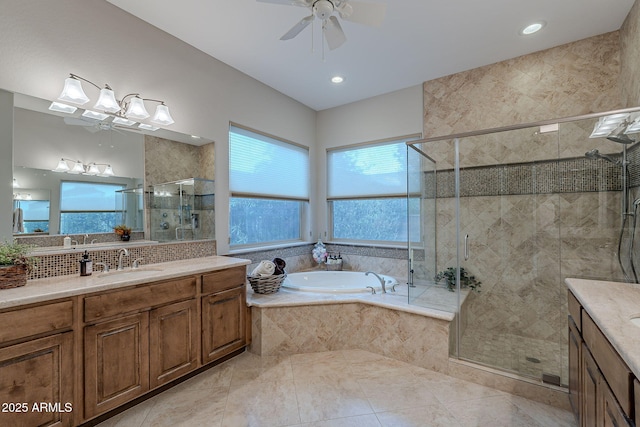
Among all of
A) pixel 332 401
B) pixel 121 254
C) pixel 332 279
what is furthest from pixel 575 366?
pixel 121 254

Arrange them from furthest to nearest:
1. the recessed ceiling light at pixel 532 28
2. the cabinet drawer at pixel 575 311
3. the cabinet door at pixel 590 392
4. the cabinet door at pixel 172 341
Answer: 1. the recessed ceiling light at pixel 532 28
2. the cabinet door at pixel 172 341
3. the cabinet drawer at pixel 575 311
4. the cabinet door at pixel 590 392

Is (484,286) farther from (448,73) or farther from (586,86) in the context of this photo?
(448,73)

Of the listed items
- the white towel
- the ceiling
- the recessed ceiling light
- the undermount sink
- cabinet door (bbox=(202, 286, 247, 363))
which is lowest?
cabinet door (bbox=(202, 286, 247, 363))

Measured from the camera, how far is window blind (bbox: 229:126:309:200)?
3.28 m

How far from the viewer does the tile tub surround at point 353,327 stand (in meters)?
2.35

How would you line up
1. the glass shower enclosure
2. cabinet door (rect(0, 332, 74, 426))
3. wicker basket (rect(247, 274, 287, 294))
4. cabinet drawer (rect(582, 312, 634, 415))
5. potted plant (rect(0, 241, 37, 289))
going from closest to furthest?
cabinet drawer (rect(582, 312, 634, 415)) → cabinet door (rect(0, 332, 74, 426)) → potted plant (rect(0, 241, 37, 289)) → the glass shower enclosure → wicker basket (rect(247, 274, 287, 294))

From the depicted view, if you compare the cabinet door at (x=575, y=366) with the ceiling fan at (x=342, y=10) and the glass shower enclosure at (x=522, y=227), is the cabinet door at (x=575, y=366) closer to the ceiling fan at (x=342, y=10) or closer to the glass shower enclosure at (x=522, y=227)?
the glass shower enclosure at (x=522, y=227)

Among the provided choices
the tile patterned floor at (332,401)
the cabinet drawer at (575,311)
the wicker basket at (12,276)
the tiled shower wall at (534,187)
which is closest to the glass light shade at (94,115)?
the wicker basket at (12,276)

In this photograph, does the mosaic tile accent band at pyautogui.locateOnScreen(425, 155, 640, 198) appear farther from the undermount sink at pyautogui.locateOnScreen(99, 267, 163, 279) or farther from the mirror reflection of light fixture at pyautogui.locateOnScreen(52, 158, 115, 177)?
the mirror reflection of light fixture at pyautogui.locateOnScreen(52, 158, 115, 177)

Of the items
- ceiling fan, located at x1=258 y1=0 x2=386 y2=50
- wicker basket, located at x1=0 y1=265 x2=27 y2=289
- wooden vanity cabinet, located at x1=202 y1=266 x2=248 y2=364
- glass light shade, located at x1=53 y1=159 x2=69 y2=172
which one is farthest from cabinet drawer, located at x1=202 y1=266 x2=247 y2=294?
ceiling fan, located at x1=258 y1=0 x2=386 y2=50

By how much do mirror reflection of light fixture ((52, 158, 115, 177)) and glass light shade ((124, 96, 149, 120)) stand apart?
1.51 feet

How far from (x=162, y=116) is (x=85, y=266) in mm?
1364

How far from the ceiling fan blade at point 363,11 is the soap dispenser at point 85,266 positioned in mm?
2462

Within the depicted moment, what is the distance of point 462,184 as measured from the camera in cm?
298
